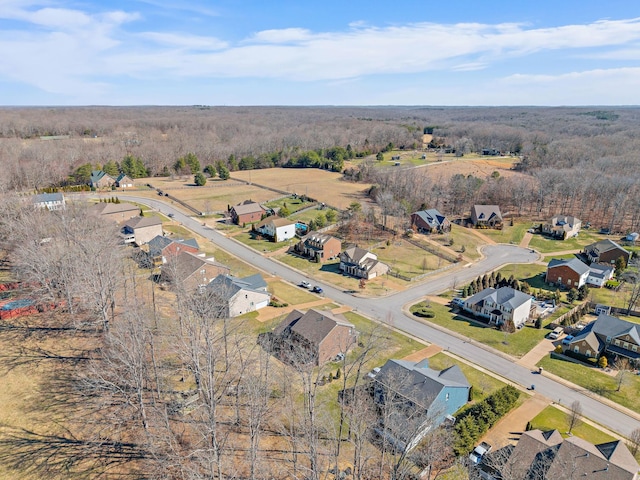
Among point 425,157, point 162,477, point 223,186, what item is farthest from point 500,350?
point 425,157

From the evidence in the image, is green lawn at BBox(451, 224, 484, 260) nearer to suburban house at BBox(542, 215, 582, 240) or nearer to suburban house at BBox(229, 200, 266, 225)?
suburban house at BBox(542, 215, 582, 240)

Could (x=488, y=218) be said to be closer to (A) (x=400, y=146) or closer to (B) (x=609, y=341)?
(B) (x=609, y=341)

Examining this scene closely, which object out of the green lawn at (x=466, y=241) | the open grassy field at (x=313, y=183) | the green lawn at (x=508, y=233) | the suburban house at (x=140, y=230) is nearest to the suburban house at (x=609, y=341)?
the green lawn at (x=466, y=241)

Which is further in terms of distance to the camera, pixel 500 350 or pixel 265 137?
pixel 265 137

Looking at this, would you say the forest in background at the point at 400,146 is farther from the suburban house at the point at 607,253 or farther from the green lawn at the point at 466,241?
the suburban house at the point at 607,253

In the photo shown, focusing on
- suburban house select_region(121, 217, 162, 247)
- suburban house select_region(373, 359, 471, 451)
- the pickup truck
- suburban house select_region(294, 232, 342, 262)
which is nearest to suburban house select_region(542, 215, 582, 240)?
suburban house select_region(294, 232, 342, 262)

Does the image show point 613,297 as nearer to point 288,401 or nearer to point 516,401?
point 516,401
